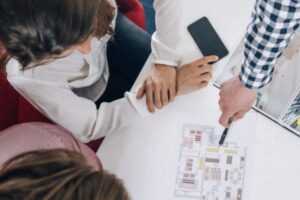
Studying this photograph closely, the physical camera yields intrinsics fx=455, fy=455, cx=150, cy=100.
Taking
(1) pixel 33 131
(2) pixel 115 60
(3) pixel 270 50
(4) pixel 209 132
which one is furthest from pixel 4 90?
(3) pixel 270 50

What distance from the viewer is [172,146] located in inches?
36.3

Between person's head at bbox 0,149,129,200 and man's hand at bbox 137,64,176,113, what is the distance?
35 cm

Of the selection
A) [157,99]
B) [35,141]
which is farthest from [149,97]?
[35,141]

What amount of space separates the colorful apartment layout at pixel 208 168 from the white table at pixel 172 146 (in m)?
0.03

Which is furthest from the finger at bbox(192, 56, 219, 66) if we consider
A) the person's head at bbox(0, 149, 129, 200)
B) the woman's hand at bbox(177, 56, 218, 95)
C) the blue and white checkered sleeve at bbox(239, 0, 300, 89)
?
the person's head at bbox(0, 149, 129, 200)

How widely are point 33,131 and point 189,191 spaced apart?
34 cm

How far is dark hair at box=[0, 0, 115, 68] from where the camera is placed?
66 cm

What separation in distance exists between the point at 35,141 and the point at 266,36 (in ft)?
1.59

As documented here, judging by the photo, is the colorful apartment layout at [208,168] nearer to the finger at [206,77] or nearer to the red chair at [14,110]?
the finger at [206,77]

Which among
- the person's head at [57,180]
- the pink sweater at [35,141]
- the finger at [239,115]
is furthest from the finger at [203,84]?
the person's head at [57,180]

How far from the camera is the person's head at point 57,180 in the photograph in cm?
56

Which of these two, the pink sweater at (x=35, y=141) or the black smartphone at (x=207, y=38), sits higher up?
the black smartphone at (x=207, y=38)

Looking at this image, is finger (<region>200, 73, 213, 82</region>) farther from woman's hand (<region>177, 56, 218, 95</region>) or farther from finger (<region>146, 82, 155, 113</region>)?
finger (<region>146, 82, 155, 113</region>)

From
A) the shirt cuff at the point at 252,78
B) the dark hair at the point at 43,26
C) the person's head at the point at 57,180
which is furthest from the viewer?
the shirt cuff at the point at 252,78
